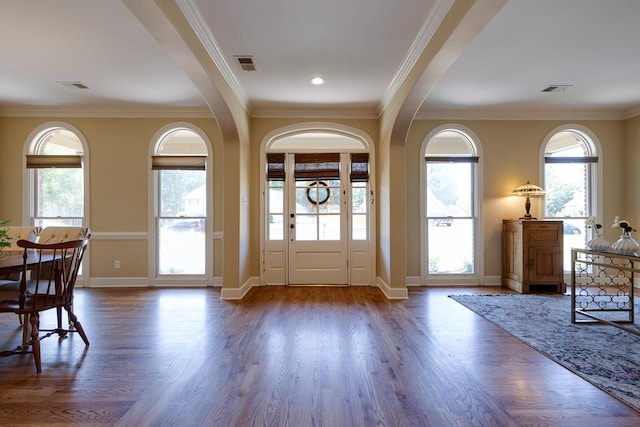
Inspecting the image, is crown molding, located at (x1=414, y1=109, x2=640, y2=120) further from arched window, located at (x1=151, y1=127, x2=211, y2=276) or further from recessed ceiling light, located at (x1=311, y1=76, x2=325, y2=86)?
arched window, located at (x1=151, y1=127, x2=211, y2=276)

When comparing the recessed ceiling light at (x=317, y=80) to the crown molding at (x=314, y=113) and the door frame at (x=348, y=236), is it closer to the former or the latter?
the crown molding at (x=314, y=113)

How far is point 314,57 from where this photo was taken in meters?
3.64

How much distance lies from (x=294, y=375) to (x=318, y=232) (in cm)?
320

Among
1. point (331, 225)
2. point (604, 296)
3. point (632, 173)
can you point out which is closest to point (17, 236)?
point (331, 225)

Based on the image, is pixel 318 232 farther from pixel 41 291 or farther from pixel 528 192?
pixel 41 291

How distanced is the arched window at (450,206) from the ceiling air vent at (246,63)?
299cm

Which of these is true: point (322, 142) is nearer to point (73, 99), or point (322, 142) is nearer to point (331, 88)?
point (331, 88)

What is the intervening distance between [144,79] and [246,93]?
4.00 feet

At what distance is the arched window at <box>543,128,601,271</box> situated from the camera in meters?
5.57

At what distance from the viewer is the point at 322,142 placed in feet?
18.5

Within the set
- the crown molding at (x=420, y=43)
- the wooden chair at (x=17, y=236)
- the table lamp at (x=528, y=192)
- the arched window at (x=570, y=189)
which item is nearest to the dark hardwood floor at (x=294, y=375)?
the wooden chair at (x=17, y=236)

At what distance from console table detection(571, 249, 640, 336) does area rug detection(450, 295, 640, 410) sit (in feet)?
0.44

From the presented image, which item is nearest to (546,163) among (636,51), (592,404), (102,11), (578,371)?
(636,51)

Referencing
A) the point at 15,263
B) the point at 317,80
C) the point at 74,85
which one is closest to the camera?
the point at 15,263
